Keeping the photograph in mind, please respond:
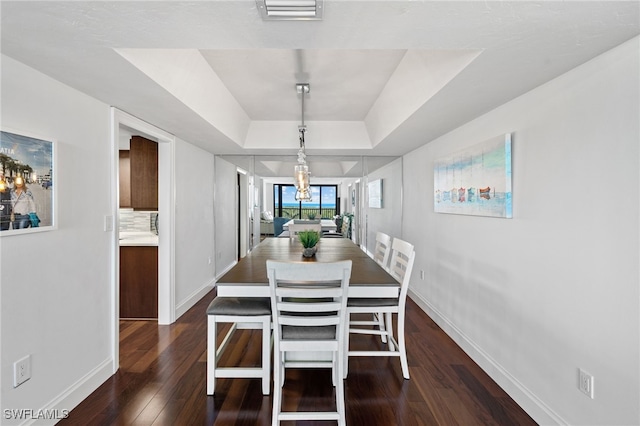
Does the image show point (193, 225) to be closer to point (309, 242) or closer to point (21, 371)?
point (309, 242)

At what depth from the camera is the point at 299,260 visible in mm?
2820

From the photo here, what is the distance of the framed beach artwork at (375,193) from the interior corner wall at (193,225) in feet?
7.99

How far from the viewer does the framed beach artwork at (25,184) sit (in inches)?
64.8

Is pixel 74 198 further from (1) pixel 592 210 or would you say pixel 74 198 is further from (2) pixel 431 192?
(2) pixel 431 192

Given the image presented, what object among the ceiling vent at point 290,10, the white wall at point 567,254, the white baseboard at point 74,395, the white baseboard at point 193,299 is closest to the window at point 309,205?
the white baseboard at point 193,299

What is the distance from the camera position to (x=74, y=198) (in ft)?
7.06

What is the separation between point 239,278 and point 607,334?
2.02 m

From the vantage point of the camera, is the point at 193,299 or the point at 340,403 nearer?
the point at 340,403

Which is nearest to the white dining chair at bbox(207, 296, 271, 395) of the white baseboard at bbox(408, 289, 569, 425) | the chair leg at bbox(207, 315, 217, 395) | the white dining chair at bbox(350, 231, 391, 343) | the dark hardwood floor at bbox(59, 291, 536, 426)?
the chair leg at bbox(207, 315, 217, 395)

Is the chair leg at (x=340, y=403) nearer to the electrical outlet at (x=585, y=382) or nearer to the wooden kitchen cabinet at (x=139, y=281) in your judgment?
the electrical outlet at (x=585, y=382)

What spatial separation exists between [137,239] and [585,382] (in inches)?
158

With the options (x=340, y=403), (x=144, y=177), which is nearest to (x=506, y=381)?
(x=340, y=403)

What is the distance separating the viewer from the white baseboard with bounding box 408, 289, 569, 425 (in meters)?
1.94

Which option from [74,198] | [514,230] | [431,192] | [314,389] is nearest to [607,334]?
[514,230]
